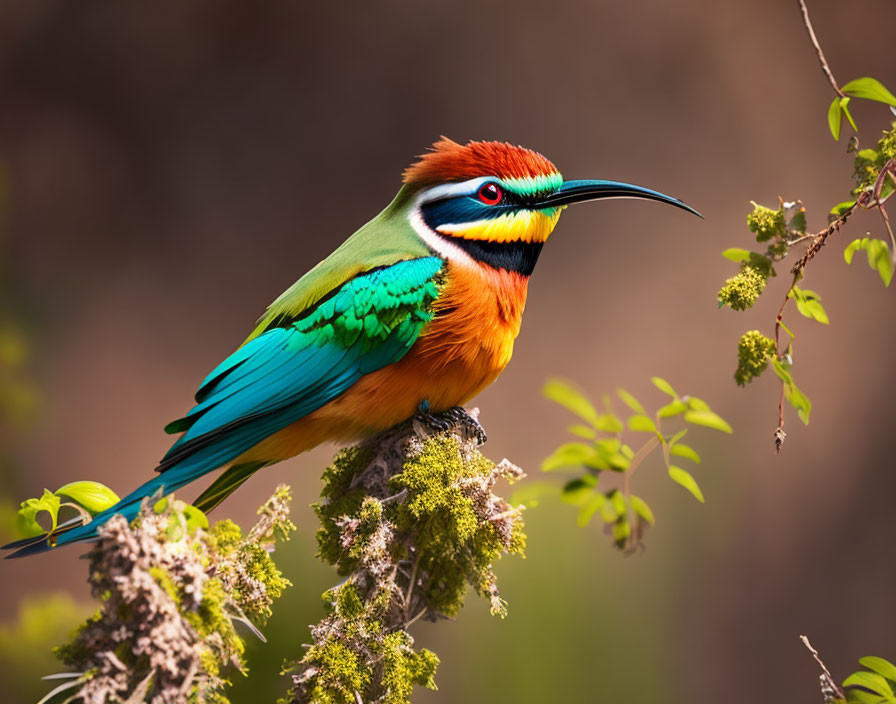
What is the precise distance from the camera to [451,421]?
1.44 m

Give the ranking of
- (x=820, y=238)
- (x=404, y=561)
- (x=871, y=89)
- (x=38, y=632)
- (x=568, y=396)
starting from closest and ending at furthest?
1. (x=568, y=396)
2. (x=871, y=89)
3. (x=820, y=238)
4. (x=404, y=561)
5. (x=38, y=632)

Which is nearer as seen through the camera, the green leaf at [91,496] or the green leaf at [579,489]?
the green leaf at [579,489]

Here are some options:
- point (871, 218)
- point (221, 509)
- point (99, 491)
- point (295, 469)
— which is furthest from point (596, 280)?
point (99, 491)

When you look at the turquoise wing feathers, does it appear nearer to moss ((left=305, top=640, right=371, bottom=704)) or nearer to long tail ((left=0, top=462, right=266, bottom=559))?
long tail ((left=0, top=462, right=266, bottom=559))

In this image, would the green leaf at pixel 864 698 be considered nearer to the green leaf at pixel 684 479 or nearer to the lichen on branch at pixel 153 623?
the green leaf at pixel 684 479

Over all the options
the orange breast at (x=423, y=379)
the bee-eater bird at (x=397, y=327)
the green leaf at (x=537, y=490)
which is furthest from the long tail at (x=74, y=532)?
the green leaf at (x=537, y=490)

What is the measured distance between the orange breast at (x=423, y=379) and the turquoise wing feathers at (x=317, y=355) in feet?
0.07

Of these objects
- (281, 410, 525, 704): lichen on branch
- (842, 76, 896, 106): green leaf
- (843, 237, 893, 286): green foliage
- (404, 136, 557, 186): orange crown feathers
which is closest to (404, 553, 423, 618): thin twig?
(281, 410, 525, 704): lichen on branch

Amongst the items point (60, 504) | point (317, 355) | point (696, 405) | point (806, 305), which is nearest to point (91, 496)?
point (60, 504)

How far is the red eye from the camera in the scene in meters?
1.47

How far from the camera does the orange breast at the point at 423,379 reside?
141 centimetres

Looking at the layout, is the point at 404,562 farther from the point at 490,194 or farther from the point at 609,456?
the point at 490,194

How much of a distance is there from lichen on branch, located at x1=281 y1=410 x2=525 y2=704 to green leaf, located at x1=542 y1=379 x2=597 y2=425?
0.30 m

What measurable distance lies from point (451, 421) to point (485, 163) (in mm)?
443
